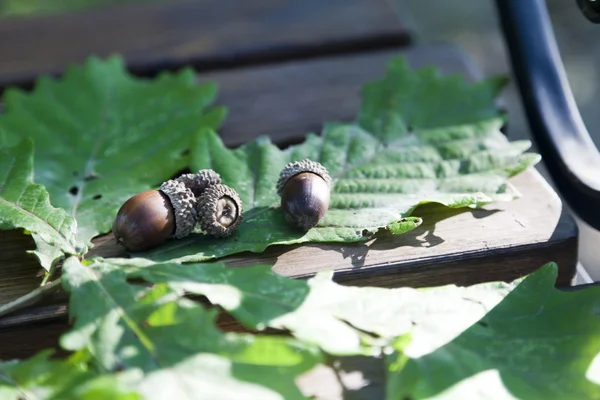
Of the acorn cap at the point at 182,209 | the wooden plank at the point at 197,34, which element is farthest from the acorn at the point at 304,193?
the wooden plank at the point at 197,34

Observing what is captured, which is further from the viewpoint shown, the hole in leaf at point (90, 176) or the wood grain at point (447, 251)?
the hole in leaf at point (90, 176)

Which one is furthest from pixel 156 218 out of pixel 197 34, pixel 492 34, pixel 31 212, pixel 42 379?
pixel 492 34

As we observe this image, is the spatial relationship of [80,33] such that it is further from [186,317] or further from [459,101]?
[186,317]

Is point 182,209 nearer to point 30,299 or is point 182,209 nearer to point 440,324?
point 30,299

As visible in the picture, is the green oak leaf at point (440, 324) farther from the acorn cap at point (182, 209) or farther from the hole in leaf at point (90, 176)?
the hole in leaf at point (90, 176)

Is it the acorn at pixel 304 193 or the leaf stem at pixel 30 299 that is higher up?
the acorn at pixel 304 193

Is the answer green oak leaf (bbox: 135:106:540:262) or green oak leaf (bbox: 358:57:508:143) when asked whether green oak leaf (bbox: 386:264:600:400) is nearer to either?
green oak leaf (bbox: 135:106:540:262)

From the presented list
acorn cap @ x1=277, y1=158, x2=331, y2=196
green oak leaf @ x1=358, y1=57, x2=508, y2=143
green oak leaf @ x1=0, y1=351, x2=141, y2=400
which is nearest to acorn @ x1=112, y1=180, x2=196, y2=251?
acorn cap @ x1=277, y1=158, x2=331, y2=196
